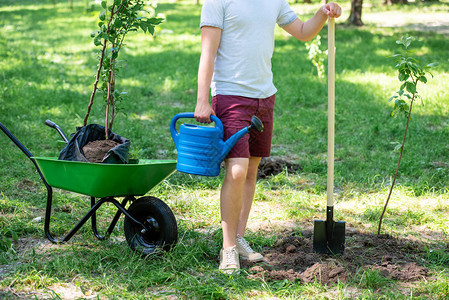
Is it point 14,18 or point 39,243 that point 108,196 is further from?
point 14,18

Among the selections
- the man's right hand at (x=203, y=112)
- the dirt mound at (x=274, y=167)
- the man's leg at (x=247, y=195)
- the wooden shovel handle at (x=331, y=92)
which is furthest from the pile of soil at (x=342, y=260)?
the dirt mound at (x=274, y=167)

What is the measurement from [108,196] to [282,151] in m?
2.85

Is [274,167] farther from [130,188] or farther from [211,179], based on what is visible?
[130,188]

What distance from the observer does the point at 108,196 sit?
297cm

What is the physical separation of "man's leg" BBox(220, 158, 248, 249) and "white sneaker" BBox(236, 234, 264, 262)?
198mm

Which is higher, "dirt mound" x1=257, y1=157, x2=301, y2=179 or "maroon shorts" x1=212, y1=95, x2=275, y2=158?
"maroon shorts" x1=212, y1=95, x2=275, y2=158

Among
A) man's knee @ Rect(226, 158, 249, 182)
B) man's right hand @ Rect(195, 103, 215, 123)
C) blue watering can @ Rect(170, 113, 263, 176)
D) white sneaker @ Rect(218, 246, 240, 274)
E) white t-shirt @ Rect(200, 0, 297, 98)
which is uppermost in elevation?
white t-shirt @ Rect(200, 0, 297, 98)

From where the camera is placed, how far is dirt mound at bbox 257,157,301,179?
4840mm

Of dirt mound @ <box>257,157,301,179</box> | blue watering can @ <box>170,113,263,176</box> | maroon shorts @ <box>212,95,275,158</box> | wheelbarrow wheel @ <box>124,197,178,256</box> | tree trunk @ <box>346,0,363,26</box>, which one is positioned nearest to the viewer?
blue watering can @ <box>170,113,263,176</box>

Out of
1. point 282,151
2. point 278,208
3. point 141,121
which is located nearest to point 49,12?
point 141,121

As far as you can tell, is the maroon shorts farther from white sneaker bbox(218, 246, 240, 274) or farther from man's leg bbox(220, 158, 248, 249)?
white sneaker bbox(218, 246, 240, 274)

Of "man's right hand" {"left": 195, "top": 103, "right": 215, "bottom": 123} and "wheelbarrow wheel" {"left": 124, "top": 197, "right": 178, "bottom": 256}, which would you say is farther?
"wheelbarrow wheel" {"left": 124, "top": 197, "right": 178, "bottom": 256}

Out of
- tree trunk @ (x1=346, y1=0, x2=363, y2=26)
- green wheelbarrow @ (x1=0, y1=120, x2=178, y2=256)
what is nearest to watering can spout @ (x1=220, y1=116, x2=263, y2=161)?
green wheelbarrow @ (x1=0, y1=120, x2=178, y2=256)

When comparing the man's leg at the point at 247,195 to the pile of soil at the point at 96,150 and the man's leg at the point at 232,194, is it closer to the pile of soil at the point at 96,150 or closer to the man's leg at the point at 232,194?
the man's leg at the point at 232,194
